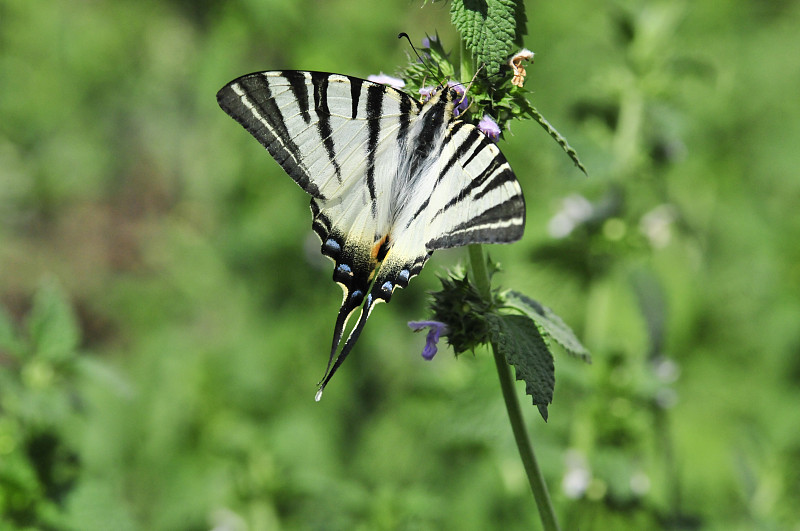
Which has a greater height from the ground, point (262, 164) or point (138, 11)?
point (138, 11)

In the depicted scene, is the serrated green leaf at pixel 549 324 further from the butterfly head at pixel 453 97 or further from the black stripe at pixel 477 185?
the butterfly head at pixel 453 97

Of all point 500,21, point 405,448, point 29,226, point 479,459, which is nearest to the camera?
point 500,21

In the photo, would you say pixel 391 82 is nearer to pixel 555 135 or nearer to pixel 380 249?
pixel 380 249

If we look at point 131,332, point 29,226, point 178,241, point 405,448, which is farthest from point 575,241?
point 29,226

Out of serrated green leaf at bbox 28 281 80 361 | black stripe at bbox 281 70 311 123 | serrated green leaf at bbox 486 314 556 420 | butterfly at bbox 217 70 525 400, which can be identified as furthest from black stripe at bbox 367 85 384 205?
serrated green leaf at bbox 28 281 80 361

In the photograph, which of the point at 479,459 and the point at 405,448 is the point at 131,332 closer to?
the point at 405,448

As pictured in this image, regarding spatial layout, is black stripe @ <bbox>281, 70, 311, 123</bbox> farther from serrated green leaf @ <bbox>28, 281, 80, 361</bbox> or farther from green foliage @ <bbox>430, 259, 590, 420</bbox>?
serrated green leaf @ <bbox>28, 281, 80, 361</bbox>

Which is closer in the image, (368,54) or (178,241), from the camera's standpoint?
(368,54)
